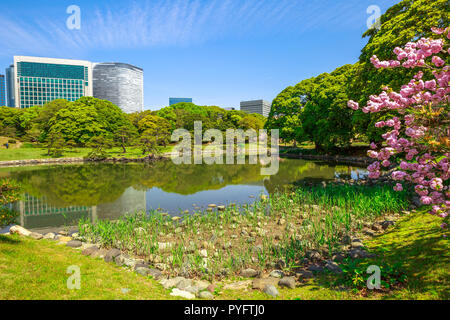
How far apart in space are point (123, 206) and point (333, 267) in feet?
35.2

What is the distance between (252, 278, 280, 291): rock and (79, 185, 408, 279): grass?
615mm

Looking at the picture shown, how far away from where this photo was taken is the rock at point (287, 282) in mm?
4827

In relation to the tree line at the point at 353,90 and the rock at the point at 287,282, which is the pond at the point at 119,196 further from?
the tree line at the point at 353,90

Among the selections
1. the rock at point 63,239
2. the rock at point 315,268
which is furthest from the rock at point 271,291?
the rock at point 63,239

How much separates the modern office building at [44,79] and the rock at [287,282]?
487 ft

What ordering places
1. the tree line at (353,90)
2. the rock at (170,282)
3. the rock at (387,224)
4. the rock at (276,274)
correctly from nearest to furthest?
the rock at (170,282), the rock at (276,274), the rock at (387,224), the tree line at (353,90)

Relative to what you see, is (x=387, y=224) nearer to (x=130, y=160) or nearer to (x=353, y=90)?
(x=353, y=90)

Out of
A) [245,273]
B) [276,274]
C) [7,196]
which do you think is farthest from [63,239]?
[276,274]

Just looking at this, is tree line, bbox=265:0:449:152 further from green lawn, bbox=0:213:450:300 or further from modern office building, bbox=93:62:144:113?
modern office building, bbox=93:62:144:113

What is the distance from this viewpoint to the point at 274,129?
4284 centimetres

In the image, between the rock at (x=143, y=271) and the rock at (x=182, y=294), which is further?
the rock at (x=143, y=271)

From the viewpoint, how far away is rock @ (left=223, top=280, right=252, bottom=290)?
16.4ft
